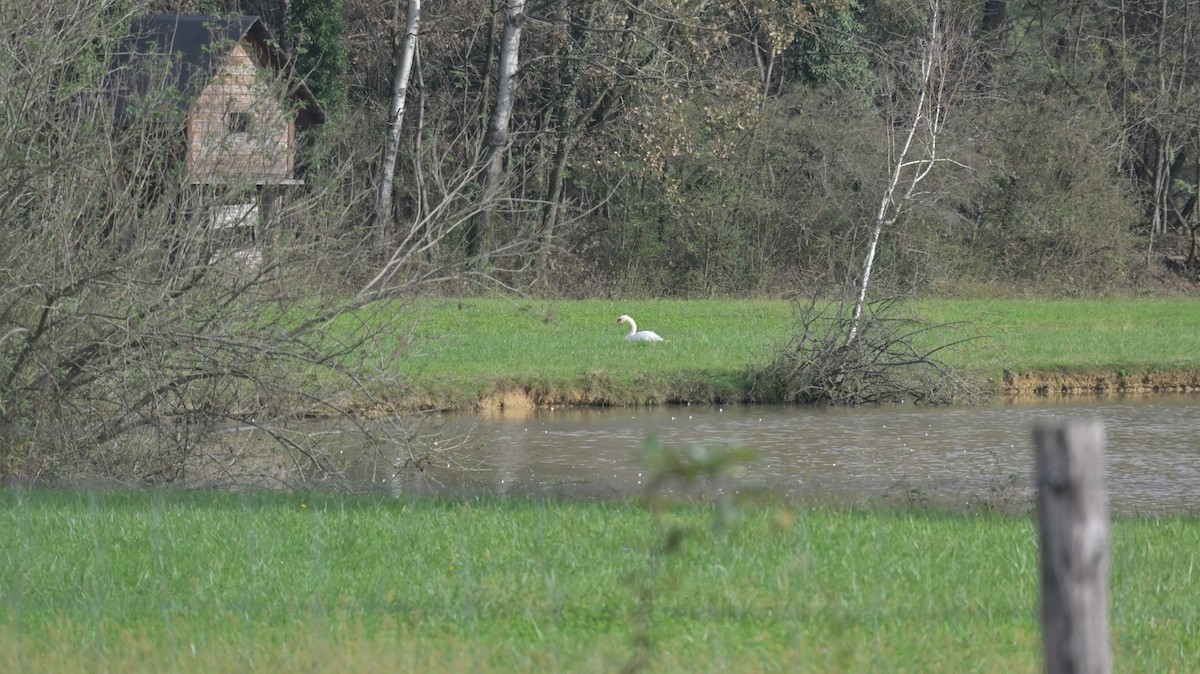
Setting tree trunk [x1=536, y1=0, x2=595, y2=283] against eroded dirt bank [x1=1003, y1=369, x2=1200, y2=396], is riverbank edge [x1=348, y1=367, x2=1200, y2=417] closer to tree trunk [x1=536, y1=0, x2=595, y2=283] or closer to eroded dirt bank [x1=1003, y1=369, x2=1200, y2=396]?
eroded dirt bank [x1=1003, y1=369, x2=1200, y2=396]

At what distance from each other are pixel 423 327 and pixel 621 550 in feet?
55.5

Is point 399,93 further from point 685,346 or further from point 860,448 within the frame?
point 860,448

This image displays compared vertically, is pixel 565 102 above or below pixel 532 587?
above

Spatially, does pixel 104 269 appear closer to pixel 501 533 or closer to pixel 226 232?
pixel 226 232

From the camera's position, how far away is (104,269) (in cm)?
1161

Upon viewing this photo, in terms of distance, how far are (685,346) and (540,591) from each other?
54.8 feet

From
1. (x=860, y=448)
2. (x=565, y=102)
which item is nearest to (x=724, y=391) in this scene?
(x=860, y=448)

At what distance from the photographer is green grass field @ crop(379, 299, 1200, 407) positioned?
2000 cm

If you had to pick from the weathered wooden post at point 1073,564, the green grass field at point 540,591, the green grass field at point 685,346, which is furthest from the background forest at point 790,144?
the weathered wooden post at point 1073,564

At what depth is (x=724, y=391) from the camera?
20234mm

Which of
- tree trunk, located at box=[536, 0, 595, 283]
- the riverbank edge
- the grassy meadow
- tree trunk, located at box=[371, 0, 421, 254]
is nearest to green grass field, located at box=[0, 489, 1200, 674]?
the grassy meadow

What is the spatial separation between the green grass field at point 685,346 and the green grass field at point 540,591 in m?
4.95

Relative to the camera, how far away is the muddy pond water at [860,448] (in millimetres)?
13344

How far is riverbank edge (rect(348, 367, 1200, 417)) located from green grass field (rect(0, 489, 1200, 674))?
9190 mm
